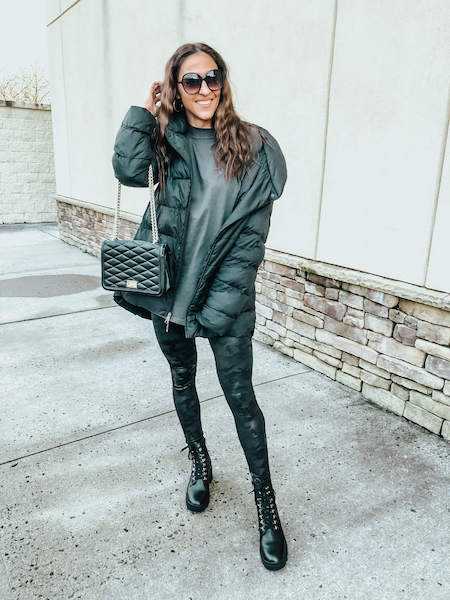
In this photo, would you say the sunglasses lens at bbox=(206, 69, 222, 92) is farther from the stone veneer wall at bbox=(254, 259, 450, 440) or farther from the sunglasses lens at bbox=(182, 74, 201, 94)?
the stone veneer wall at bbox=(254, 259, 450, 440)

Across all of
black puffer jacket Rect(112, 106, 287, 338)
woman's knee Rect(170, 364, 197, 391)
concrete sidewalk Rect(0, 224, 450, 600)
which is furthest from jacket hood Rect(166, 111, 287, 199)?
concrete sidewalk Rect(0, 224, 450, 600)

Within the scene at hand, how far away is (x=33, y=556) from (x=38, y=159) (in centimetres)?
1073

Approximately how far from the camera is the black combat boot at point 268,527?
6.21 feet

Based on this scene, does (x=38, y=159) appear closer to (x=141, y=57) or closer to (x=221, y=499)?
(x=141, y=57)

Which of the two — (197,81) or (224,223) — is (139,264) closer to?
(224,223)

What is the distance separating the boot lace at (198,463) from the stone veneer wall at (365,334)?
4.74ft

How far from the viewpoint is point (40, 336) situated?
14.4 feet

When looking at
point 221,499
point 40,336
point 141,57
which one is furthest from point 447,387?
point 141,57

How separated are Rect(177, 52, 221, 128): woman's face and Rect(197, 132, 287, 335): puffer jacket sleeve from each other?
0.27 meters

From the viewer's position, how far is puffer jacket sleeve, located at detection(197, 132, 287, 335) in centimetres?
181

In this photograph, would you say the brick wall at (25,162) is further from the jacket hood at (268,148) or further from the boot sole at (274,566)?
the boot sole at (274,566)

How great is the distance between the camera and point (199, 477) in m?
2.28

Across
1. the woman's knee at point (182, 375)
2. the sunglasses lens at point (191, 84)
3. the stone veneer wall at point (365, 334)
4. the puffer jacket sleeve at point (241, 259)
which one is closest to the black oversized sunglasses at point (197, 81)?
the sunglasses lens at point (191, 84)

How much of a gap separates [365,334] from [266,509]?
63.8 inches
